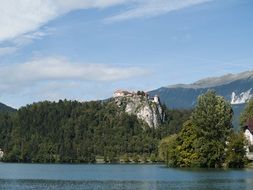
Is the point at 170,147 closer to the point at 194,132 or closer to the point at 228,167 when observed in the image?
the point at 194,132

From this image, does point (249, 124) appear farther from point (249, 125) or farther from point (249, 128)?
point (249, 128)

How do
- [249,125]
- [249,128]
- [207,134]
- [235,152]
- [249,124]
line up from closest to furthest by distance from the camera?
[235,152] → [207,134] → [249,124] → [249,125] → [249,128]

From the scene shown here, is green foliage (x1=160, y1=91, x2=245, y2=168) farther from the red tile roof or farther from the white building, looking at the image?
the white building

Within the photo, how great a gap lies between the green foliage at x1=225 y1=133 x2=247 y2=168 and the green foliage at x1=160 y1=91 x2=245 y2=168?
0.98 meters

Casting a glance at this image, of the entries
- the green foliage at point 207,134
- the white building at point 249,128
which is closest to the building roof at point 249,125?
the white building at point 249,128

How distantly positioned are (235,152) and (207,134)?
657cm

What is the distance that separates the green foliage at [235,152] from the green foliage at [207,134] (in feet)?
3.21

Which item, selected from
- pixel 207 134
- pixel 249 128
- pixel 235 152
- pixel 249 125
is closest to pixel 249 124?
pixel 249 125

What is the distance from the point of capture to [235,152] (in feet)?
377

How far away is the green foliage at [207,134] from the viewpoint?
116750 millimetres

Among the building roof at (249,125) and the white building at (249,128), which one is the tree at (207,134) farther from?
the white building at (249,128)

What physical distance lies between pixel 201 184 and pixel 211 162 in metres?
46.9

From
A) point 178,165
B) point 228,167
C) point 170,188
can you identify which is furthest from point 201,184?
point 178,165

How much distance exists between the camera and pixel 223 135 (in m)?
119
